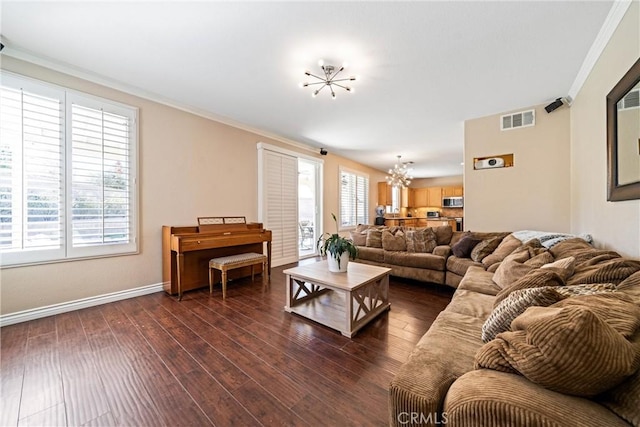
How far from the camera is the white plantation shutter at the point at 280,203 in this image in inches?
178

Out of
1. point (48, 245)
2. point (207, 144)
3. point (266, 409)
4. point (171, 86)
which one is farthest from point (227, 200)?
point (266, 409)

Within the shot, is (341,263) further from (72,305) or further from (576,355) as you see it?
(72,305)

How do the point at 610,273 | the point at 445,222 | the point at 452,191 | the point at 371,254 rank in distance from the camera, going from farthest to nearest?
the point at 452,191 → the point at 445,222 → the point at 371,254 → the point at 610,273

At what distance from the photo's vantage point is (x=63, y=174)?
249 cm

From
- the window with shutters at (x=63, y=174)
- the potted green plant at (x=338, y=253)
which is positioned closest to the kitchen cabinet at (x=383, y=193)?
the potted green plant at (x=338, y=253)

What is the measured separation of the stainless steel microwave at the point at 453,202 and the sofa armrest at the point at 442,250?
600 cm

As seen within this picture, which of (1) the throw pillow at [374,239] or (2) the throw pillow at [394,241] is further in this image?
(1) the throw pillow at [374,239]

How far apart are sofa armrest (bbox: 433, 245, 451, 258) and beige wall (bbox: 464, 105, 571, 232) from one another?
2.51 ft

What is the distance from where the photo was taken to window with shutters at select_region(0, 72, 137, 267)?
2.23m

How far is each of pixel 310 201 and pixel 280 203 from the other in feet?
4.00

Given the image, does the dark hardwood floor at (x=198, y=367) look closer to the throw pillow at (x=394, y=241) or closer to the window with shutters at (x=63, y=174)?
the window with shutters at (x=63, y=174)

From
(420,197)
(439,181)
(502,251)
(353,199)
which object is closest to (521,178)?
(502,251)

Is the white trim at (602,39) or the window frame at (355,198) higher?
the white trim at (602,39)

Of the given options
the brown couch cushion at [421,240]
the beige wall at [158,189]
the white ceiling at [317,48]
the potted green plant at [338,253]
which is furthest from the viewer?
the brown couch cushion at [421,240]
